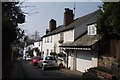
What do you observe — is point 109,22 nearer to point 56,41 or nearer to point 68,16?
point 68,16

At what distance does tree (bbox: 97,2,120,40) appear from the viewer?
1786cm

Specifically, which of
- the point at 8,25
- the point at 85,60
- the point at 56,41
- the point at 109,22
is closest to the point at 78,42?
the point at 85,60

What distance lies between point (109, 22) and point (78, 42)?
1161 centimetres

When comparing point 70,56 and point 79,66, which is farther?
point 70,56

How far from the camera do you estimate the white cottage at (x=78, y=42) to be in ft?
83.5

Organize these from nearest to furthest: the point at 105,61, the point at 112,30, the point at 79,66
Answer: the point at 112,30 → the point at 105,61 → the point at 79,66

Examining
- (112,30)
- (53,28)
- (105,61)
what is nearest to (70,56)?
(105,61)

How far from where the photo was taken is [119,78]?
47.7 ft

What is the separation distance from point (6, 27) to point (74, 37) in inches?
747

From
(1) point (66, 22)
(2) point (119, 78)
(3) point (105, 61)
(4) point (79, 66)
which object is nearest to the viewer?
(2) point (119, 78)

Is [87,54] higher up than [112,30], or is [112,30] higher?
[112,30]

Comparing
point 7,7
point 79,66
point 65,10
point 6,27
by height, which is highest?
point 65,10

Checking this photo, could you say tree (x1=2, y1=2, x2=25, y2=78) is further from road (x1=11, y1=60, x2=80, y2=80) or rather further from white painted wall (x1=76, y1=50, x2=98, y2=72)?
A: white painted wall (x1=76, y1=50, x2=98, y2=72)

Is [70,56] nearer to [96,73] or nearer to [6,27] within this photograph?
[96,73]
